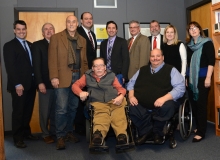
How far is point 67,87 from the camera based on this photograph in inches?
129

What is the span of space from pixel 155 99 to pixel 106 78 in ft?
2.09

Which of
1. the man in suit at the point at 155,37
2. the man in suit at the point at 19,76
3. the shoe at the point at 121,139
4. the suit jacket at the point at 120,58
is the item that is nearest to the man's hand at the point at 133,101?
the suit jacket at the point at 120,58

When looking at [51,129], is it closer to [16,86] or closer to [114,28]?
[16,86]

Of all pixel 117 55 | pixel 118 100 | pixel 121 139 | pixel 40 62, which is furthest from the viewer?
pixel 117 55

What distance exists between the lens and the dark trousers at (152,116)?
3.03m

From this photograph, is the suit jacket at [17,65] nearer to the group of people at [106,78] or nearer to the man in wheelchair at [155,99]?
the group of people at [106,78]

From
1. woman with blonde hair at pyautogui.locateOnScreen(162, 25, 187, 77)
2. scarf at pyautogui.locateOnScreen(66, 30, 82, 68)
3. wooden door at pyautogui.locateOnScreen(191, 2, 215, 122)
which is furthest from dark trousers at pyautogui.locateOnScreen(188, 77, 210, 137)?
scarf at pyautogui.locateOnScreen(66, 30, 82, 68)

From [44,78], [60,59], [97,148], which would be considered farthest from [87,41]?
[97,148]

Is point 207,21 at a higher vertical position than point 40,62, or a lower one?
higher

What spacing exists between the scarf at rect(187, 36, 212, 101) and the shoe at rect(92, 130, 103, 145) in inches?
62.2

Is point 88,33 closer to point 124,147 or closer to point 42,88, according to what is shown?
point 42,88

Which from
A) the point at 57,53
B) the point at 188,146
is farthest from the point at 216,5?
the point at 57,53

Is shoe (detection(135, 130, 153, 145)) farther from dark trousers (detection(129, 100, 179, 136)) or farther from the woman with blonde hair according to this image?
the woman with blonde hair

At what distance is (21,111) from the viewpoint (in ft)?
11.4
